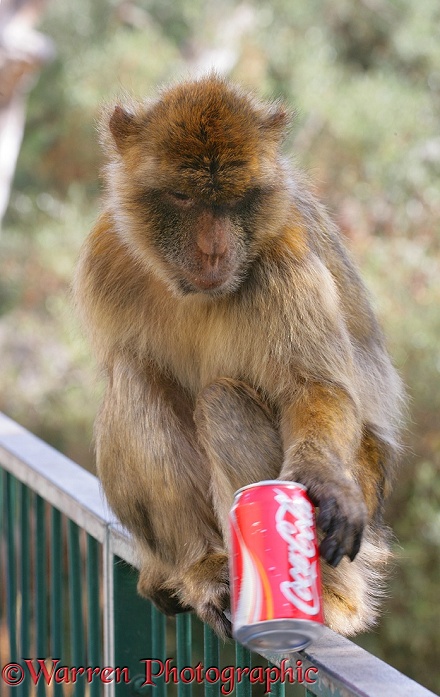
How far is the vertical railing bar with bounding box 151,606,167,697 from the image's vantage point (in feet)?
8.46

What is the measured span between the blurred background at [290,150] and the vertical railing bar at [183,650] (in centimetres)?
648

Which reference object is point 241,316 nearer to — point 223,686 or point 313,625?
point 223,686

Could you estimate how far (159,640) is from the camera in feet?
8.67

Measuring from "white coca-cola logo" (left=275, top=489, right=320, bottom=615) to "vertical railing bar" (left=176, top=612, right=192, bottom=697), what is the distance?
0.62 m

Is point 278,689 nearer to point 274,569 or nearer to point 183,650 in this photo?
point 274,569

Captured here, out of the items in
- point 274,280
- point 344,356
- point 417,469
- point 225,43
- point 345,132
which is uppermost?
point 225,43

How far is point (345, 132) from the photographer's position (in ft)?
38.5

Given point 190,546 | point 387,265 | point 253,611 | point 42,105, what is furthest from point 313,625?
point 42,105

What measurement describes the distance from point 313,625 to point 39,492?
1508mm

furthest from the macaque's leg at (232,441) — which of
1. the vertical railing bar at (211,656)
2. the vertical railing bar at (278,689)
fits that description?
the vertical railing bar at (278,689)

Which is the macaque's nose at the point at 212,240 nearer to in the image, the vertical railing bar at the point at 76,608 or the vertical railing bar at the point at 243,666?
the vertical railing bar at the point at 76,608

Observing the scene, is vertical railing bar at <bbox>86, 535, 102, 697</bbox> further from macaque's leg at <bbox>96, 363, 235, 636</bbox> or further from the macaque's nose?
the macaque's nose

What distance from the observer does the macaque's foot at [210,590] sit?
8.11ft

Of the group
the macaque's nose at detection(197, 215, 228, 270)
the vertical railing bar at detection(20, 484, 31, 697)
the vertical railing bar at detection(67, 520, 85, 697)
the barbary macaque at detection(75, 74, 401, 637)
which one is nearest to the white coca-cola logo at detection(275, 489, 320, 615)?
the barbary macaque at detection(75, 74, 401, 637)
